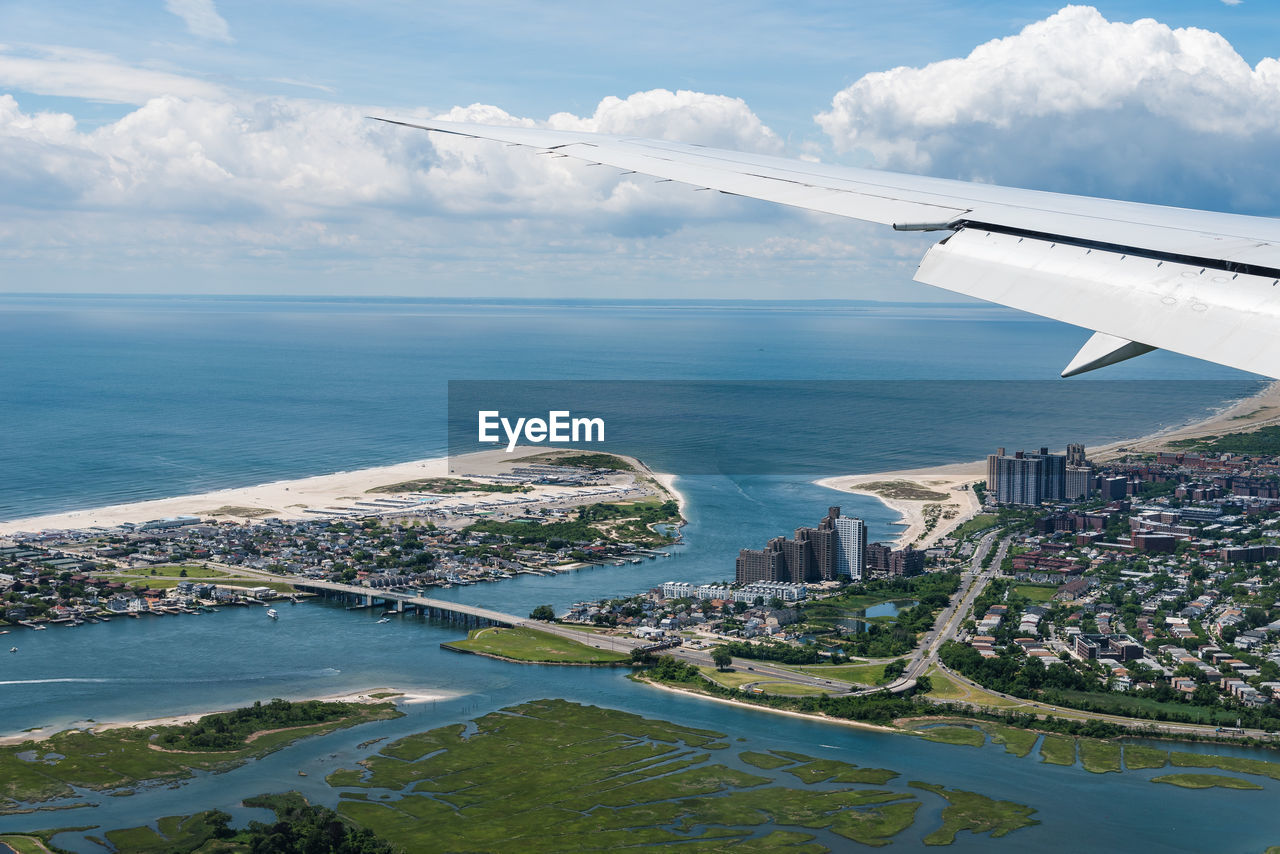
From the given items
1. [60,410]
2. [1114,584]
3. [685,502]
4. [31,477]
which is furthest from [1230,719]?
[60,410]

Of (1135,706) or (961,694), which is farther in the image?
(961,694)

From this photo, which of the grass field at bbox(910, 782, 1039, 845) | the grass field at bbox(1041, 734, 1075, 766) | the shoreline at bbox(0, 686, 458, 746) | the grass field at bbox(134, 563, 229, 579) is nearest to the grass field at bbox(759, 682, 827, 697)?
the grass field at bbox(1041, 734, 1075, 766)

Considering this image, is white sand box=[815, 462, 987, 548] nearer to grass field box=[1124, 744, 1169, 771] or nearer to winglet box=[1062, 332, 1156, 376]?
grass field box=[1124, 744, 1169, 771]

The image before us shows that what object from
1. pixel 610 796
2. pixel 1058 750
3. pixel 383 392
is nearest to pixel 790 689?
pixel 1058 750

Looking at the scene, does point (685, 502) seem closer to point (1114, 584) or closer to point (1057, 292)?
point (1114, 584)

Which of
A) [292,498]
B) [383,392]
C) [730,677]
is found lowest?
[730,677]

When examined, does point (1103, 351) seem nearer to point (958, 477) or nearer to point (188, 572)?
point (188, 572)
